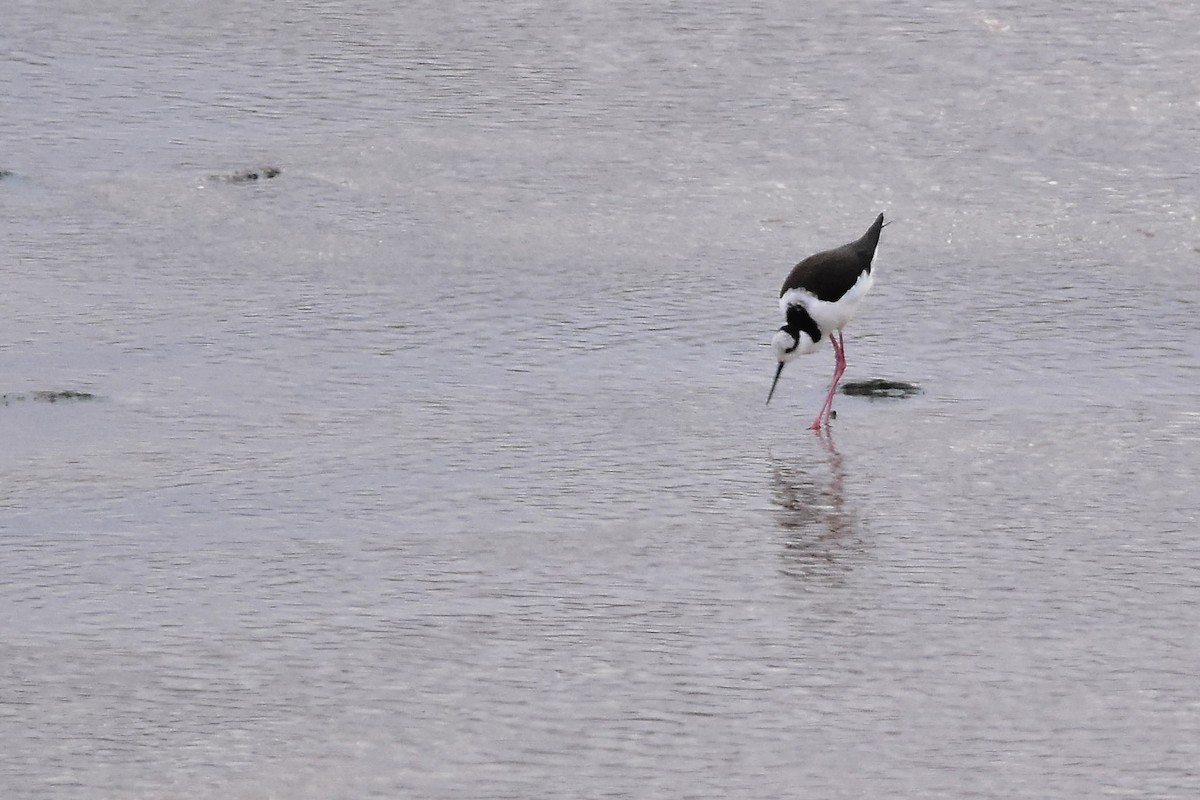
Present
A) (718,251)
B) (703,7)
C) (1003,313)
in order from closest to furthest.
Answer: (1003,313)
(718,251)
(703,7)

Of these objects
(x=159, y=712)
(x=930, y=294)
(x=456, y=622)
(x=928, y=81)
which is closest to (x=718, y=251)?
(x=930, y=294)

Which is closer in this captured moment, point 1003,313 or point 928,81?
point 1003,313

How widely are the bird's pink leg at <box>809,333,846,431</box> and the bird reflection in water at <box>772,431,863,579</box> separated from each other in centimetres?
20

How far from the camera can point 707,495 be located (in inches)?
292

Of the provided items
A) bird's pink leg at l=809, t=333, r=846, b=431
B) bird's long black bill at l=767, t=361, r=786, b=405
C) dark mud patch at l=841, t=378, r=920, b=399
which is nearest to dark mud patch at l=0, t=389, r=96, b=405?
bird's long black bill at l=767, t=361, r=786, b=405

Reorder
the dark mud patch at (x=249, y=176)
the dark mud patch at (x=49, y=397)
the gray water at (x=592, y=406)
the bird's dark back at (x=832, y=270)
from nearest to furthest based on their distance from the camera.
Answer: the gray water at (x=592, y=406) < the dark mud patch at (x=49, y=397) < the bird's dark back at (x=832, y=270) < the dark mud patch at (x=249, y=176)

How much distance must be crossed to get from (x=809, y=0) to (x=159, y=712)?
26.3ft

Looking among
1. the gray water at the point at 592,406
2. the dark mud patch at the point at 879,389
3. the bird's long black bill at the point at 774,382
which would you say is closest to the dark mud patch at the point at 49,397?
the gray water at the point at 592,406

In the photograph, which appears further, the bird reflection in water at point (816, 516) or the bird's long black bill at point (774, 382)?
the bird's long black bill at point (774, 382)

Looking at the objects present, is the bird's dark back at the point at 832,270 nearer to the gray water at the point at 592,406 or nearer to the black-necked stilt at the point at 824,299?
the black-necked stilt at the point at 824,299

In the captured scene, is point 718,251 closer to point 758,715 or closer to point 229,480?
point 229,480

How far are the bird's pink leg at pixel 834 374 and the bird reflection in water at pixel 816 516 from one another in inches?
7.8

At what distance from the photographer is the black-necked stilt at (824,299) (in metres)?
8.47

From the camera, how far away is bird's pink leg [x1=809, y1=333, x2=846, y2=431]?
826 cm
